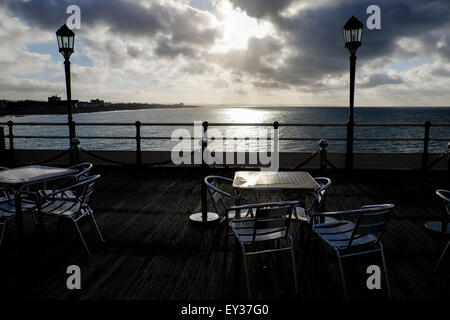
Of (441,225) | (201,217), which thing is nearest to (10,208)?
(201,217)

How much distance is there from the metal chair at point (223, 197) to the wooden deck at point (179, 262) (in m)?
0.29

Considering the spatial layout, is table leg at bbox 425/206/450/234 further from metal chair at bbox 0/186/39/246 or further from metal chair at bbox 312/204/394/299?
metal chair at bbox 0/186/39/246

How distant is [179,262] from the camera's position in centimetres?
298

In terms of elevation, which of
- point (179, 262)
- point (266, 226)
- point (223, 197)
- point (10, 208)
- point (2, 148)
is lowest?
point (179, 262)

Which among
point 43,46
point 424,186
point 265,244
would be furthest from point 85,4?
point 424,186

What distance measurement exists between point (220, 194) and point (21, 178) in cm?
202

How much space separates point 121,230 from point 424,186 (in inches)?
228

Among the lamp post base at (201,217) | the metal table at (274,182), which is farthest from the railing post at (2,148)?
the metal table at (274,182)

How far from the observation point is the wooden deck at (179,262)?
245 cm

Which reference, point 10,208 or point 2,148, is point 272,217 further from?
point 2,148

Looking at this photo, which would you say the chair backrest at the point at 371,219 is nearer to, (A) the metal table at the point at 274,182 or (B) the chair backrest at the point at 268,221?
(B) the chair backrest at the point at 268,221

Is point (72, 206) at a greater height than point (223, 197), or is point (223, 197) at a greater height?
point (72, 206)

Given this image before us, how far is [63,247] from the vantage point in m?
3.35

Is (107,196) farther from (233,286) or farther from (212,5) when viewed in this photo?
(212,5)
